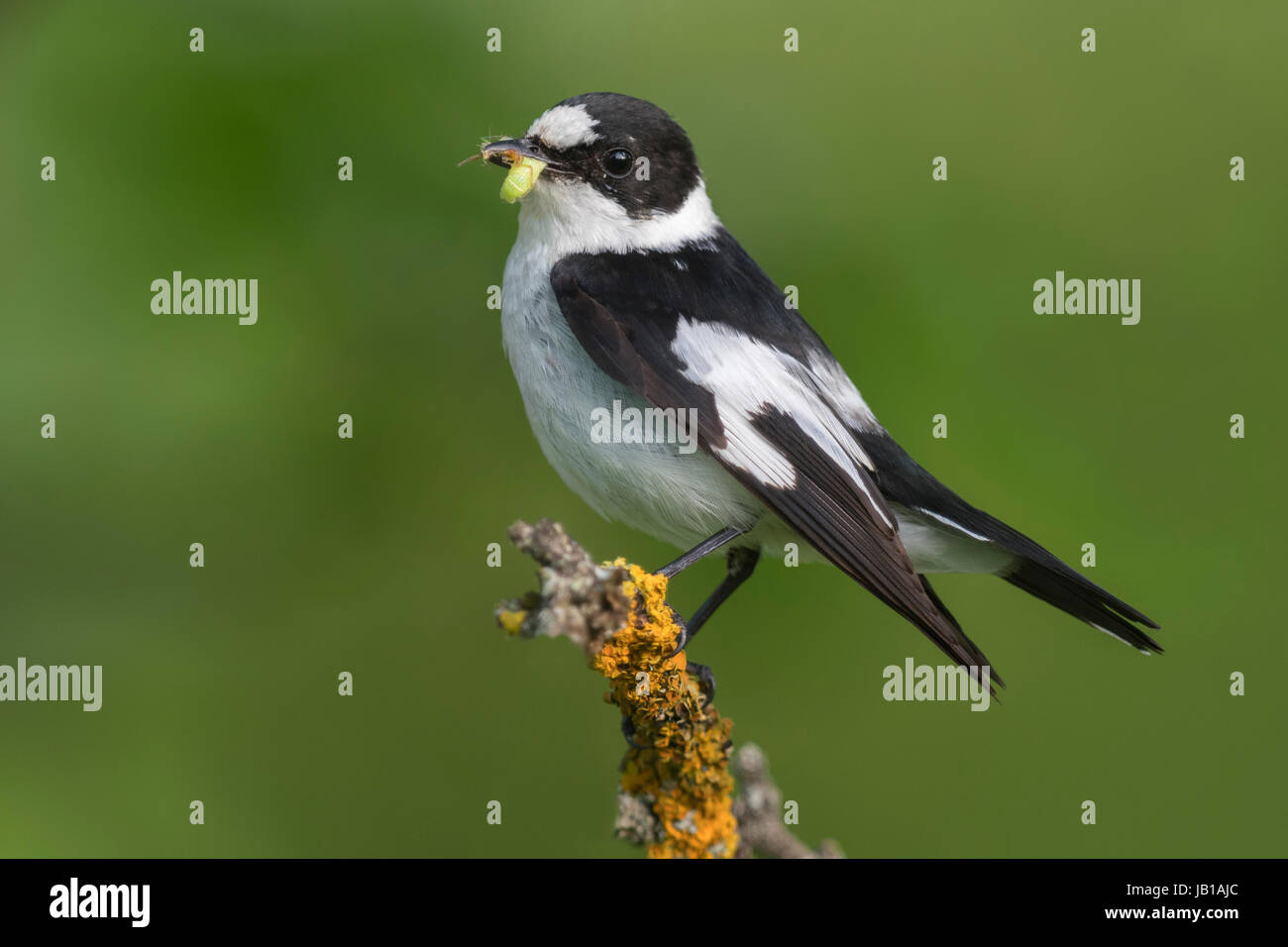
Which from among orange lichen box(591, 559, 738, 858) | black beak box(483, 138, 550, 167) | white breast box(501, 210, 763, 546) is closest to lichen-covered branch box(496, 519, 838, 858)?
orange lichen box(591, 559, 738, 858)

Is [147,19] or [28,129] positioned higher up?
[147,19]

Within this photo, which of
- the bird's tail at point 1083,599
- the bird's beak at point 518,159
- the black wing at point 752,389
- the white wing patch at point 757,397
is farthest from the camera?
the bird's beak at point 518,159

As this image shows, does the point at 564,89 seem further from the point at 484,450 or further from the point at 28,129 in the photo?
the point at 28,129

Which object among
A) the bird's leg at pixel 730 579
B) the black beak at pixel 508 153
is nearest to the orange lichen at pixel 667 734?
the bird's leg at pixel 730 579

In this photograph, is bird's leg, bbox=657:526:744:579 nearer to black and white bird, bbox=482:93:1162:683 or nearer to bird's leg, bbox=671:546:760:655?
black and white bird, bbox=482:93:1162:683

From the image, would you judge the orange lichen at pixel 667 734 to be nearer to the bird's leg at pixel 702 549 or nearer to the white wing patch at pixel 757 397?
the bird's leg at pixel 702 549

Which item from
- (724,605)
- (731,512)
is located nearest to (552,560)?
(731,512)

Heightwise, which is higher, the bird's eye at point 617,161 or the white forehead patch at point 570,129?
the white forehead patch at point 570,129
